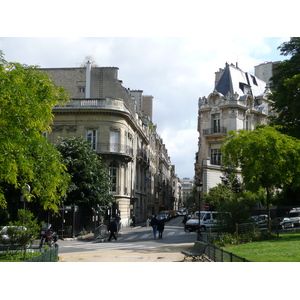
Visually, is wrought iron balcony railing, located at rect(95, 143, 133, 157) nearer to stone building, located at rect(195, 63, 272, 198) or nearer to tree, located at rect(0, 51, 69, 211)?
stone building, located at rect(195, 63, 272, 198)

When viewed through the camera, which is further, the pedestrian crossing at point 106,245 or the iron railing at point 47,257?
the pedestrian crossing at point 106,245

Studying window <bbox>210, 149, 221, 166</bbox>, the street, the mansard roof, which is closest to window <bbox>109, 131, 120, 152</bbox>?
the street

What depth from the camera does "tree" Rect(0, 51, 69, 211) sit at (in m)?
12.4

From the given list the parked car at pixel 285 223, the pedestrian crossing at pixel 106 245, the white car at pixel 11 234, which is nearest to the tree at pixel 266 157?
the parked car at pixel 285 223

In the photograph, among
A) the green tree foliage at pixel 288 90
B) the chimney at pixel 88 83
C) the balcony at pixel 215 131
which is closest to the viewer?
the green tree foliage at pixel 288 90

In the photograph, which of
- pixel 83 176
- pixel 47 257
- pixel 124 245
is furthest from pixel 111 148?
pixel 47 257

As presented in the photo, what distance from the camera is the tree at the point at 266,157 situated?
21500 millimetres

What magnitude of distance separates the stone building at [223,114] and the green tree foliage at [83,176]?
69.7ft

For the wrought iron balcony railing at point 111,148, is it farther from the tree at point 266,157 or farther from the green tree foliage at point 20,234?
the green tree foliage at point 20,234

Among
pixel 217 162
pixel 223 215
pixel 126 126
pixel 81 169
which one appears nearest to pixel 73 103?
pixel 126 126

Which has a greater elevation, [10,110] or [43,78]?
[43,78]

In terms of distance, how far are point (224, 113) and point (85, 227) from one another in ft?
94.8

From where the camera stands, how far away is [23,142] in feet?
43.3

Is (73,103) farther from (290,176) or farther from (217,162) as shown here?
(290,176)
